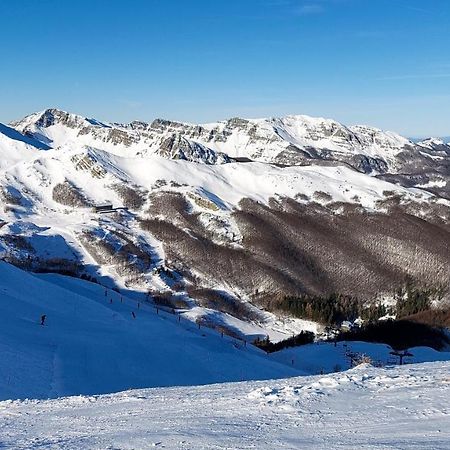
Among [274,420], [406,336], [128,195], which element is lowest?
[406,336]

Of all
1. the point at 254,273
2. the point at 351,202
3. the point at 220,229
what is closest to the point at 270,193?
the point at 351,202

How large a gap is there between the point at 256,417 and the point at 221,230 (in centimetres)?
11614

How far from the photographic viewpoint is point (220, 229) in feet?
431

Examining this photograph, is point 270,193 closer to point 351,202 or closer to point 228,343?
point 351,202

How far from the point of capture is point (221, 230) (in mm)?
130875

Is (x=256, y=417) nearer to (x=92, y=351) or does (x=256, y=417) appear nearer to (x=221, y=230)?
(x=92, y=351)

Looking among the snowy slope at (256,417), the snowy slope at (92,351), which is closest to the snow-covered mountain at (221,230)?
the snowy slope at (92,351)

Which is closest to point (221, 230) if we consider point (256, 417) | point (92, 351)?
point (92, 351)

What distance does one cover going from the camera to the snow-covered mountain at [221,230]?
344ft

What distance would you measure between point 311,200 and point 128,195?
5279cm

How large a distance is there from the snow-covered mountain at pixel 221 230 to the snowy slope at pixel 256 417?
62.4m

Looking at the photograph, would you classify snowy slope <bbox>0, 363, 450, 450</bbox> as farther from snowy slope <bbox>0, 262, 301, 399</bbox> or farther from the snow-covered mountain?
the snow-covered mountain

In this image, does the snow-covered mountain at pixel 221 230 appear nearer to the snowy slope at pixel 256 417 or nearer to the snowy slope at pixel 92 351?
the snowy slope at pixel 92 351

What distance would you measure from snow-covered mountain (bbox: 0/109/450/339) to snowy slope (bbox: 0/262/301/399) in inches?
1351
